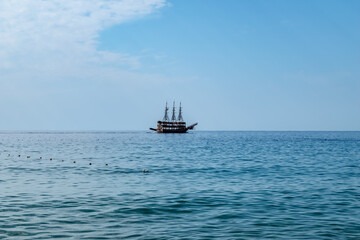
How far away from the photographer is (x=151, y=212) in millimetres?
17391

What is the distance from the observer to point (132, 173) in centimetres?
3297

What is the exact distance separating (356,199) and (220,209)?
8.28 meters

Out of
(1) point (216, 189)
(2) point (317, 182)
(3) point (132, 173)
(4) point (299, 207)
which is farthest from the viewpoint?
(3) point (132, 173)

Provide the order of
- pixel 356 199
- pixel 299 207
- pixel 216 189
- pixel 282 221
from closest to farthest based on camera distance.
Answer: pixel 282 221 → pixel 299 207 → pixel 356 199 → pixel 216 189

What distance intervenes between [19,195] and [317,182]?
2036 cm

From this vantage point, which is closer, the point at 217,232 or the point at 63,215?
the point at 217,232

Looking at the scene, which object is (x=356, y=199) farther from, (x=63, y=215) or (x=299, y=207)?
(x=63, y=215)

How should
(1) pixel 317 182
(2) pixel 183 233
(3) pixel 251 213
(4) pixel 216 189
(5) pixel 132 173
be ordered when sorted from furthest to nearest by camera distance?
1. (5) pixel 132 173
2. (1) pixel 317 182
3. (4) pixel 216 189
4. (3) pixel 251 213
5. (2) pixel 183 233

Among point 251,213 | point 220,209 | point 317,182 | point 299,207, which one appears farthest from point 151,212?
point 317,182

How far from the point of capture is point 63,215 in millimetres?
16500

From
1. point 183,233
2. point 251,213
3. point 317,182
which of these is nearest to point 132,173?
point 317,182

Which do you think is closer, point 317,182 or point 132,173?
point 317,182

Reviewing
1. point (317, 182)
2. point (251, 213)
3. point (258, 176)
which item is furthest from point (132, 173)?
point (251, 213)

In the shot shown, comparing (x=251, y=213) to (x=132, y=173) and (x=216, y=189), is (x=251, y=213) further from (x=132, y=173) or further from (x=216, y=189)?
(x=132, y=173)
